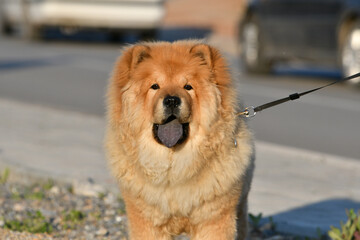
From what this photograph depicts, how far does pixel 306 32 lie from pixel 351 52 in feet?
3.67

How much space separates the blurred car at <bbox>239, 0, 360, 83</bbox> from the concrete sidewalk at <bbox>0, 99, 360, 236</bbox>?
5.20m

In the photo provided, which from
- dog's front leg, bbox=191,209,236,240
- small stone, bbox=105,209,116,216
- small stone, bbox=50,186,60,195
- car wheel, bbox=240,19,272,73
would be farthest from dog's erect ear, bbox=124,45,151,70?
car wheel, bbox=240,19,272,73

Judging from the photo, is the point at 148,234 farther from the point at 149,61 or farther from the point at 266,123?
the point at 266,123

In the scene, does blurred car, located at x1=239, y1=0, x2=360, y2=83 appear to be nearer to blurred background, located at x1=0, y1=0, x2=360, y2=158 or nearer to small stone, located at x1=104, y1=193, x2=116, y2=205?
blurred background, located at x1=0, y1=0, x2=360, y2=158

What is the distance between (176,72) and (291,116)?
7519 mm

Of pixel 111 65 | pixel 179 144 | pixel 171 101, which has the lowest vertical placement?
pixel 111 65

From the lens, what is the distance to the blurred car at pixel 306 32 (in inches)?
556

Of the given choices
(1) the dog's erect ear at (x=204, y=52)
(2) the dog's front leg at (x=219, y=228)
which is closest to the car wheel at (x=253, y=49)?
(1) the dog's erect ear at (x=204, y=52)

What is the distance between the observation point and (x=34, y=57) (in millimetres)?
19109

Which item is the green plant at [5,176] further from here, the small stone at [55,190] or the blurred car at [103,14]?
the blurred car at [103,14]

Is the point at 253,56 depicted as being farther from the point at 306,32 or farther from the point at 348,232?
the point at 348,232

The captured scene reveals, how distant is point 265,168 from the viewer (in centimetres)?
817

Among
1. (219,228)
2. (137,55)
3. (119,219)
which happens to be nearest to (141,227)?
(219,228)

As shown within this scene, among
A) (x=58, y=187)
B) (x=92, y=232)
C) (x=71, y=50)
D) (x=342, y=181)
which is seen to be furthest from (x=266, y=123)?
(x=71, y=50)
